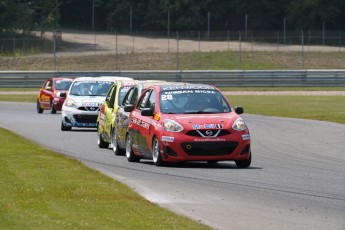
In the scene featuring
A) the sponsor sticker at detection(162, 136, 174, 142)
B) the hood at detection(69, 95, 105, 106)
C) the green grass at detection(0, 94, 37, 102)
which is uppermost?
the sponsor sticker at detection(162, 136, 174, 142)

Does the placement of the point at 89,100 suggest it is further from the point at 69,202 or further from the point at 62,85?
the point at 69,202

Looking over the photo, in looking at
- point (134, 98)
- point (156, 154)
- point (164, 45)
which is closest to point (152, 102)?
point (156, 154)

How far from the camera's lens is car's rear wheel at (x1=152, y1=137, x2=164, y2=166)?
18359 mm

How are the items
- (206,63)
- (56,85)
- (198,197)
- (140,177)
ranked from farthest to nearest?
(206,63) → (56,85) → (140,177) → (198,197)

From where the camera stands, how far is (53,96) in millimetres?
38812

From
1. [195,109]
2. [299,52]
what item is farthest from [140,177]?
[299,52]

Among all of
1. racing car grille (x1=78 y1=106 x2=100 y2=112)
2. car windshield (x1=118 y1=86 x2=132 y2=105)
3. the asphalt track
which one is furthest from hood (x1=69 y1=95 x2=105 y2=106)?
car windshield (x1=118 y1=86 x2=132 y2=105)

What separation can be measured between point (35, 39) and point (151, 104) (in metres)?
55.7

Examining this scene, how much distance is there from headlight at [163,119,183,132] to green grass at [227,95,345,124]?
1449 cm

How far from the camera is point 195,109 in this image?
745 inches

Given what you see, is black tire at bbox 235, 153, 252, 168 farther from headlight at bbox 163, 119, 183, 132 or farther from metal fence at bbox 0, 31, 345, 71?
metal fence at bbox 0, 31, 345, 71

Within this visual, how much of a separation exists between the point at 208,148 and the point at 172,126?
0.71 meters

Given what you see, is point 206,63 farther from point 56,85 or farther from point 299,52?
point 56,85

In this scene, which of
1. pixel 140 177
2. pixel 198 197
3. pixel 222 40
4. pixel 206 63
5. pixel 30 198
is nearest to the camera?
pixel 30 198
